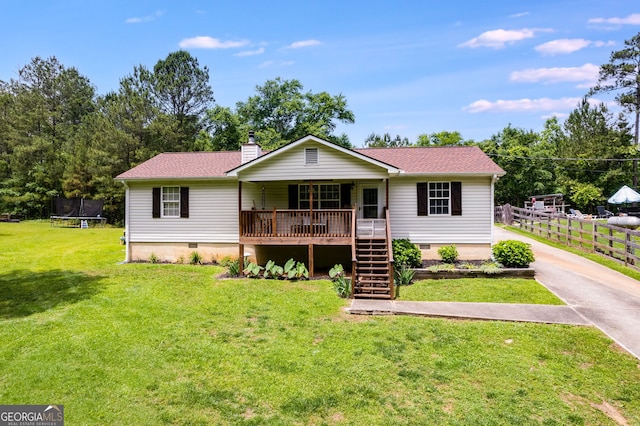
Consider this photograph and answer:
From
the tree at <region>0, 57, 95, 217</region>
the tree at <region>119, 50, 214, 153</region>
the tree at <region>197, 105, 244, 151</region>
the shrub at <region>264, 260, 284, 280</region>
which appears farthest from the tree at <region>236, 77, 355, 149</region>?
the shrub at <region>264, 260, 284, 280</region>

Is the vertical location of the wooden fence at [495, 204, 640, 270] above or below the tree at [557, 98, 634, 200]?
below

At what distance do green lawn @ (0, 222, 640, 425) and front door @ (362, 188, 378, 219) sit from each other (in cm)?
518

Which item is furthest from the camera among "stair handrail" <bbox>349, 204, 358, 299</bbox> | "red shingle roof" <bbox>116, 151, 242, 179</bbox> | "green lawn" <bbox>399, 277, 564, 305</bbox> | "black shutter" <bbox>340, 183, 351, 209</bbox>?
"red shingle roof" <bbox>116, 151, 242, 179</bbox>

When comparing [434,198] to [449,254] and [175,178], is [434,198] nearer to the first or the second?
[449,254]

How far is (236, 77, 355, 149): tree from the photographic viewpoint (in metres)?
35.7

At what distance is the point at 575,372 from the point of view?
5887 millimetres

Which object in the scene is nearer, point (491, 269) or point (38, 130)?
point (491, 269)

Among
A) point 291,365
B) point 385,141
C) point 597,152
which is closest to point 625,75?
point 597,152

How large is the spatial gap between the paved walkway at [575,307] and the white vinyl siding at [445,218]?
8.52 ft

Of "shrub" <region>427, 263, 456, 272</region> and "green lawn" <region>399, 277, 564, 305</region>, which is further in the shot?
"shrub" <region>427, 263, 456, 272</region>

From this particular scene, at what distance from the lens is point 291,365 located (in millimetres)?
6211

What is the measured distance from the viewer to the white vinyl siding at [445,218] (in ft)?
44.9

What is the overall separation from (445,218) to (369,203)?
2.84 metres

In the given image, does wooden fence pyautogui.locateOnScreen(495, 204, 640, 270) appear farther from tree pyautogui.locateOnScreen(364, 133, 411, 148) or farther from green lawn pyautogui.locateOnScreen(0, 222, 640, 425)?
tree pyautogui.locateOnScreen(364, 133, 411, 148)
